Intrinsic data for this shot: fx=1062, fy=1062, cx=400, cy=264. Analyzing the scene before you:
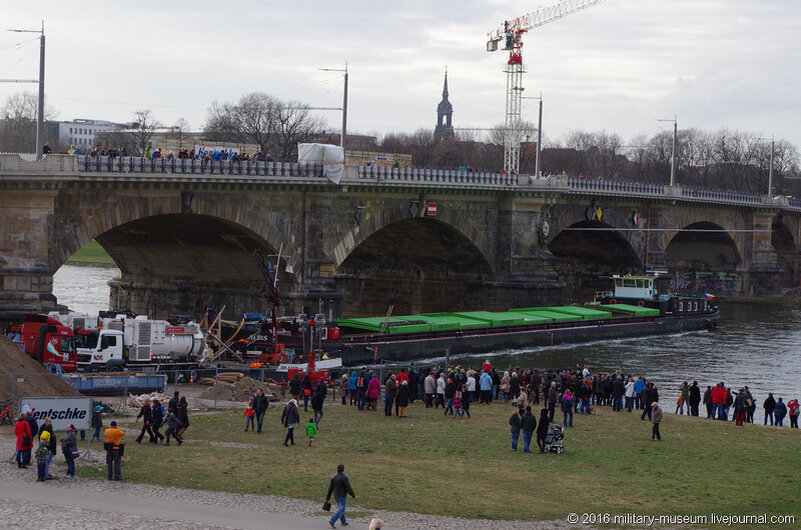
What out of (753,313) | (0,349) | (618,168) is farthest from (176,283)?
(618,168)

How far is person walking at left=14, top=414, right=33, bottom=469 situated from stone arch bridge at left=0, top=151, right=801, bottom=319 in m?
22.3

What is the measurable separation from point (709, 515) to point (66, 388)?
766 inches

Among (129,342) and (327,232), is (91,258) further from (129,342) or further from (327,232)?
(129,342)

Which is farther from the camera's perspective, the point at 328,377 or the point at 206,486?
the point at 328,377

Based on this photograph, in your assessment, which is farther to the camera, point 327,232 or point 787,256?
point 787,256

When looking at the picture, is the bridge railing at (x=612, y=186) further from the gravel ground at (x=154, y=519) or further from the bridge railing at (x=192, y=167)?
the gravel ground at (x=154, y=519)

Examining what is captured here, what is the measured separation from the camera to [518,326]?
66.2m

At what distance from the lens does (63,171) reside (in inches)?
1827

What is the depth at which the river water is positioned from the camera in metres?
53.6

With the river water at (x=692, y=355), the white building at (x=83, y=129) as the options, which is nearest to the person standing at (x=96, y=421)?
the river water at (x=692, y=355)

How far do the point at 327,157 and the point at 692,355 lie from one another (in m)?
25.4

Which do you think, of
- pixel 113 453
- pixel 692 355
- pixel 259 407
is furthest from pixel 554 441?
pixel 692 355

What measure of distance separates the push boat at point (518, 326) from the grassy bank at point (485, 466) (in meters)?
21.9

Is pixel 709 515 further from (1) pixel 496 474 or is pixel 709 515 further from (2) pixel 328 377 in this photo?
(2) pixel 328 377
